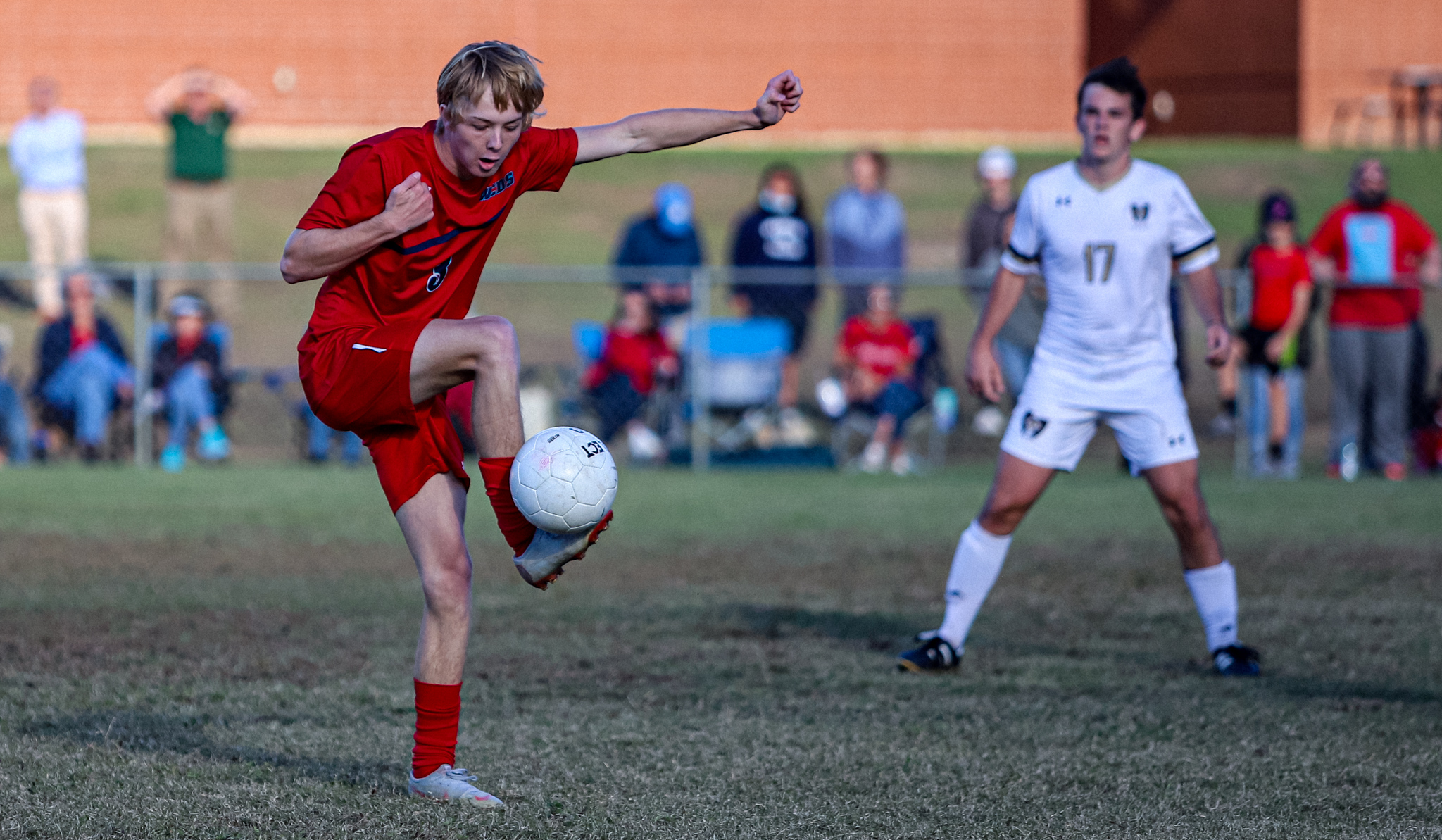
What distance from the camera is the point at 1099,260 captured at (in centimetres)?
620

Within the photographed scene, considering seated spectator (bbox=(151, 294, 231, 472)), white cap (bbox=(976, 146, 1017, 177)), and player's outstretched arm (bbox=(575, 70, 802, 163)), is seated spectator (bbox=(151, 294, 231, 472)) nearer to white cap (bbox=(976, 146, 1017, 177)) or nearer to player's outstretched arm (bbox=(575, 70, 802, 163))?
white cap (bbox=(976, 146, 1017, 177))

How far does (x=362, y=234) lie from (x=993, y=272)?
9.05 metres

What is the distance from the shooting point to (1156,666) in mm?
6375

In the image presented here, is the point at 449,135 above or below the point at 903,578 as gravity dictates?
above

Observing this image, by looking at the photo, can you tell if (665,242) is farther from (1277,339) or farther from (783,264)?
(1277,339)

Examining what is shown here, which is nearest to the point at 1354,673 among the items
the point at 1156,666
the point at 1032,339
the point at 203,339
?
the point at 1156,666

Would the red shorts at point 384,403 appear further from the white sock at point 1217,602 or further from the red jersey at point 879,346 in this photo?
the red jersey at point 879,346

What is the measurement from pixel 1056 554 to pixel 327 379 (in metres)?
6.08

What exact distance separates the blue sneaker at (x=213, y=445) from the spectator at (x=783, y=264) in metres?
4.38

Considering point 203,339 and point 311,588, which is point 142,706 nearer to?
point 311,588

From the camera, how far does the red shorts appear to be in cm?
411

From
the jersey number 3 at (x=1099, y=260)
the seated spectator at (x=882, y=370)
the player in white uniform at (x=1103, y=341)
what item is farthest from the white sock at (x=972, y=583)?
the seated spectator at (x=882, y=370)

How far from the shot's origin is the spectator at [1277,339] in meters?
12.7

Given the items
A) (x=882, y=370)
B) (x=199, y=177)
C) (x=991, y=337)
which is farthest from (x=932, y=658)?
(x=199, y=177)
